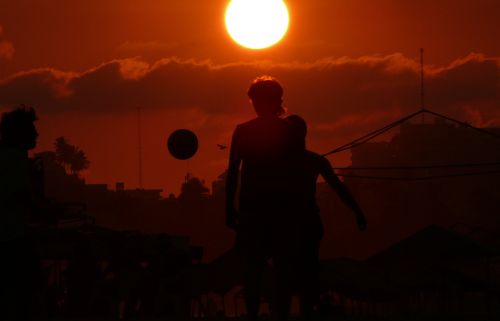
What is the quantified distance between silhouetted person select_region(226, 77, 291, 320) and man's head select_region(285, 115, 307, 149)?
0.09 meters

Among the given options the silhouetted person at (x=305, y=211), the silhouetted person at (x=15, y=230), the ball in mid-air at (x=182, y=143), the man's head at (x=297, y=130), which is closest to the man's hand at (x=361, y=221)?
the silhouetted person at (x=305, y=211)

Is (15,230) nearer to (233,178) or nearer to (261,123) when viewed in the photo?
(233,178)

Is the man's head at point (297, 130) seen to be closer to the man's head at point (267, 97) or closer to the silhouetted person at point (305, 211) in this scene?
the silhouetted person at point (305, 211)

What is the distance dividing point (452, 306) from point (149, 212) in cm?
14468

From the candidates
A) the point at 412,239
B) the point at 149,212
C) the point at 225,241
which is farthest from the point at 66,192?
the point at 412,239

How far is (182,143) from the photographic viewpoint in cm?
2773

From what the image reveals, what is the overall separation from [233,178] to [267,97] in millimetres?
665

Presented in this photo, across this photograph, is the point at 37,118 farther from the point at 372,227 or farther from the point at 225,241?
the point at 372,227

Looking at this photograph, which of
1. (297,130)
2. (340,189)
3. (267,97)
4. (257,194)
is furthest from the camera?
(340,189)

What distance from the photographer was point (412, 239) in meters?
26.2

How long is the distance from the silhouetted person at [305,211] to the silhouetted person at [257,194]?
0.10m

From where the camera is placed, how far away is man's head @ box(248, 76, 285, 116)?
9.20 m

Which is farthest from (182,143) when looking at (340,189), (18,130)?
(18,130)

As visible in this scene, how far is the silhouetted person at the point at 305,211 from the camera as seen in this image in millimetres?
9031
